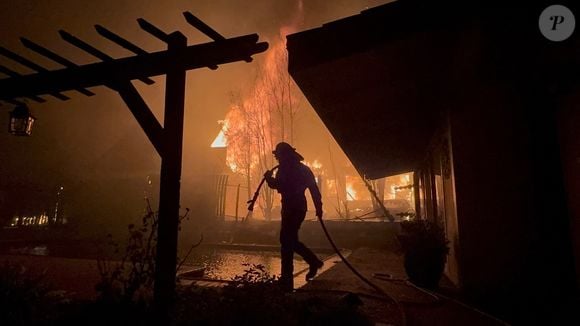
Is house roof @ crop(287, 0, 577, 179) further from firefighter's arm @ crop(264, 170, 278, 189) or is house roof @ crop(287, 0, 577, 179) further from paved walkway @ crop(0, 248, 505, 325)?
paved walkway @ crop(0, 248, 505, 325)

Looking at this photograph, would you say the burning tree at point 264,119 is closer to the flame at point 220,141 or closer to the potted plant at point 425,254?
the flame at point 220,141

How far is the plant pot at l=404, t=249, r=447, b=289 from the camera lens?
16.0ft

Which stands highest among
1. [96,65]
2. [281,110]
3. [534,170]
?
[281,110]

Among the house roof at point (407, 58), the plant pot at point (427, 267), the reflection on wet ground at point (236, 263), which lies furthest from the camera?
the reflection on wet ground at point (236, 263)

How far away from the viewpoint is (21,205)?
55.3 feet

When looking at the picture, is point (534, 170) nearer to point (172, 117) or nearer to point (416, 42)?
point (416, 42)

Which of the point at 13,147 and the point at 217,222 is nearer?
the point at 217,222

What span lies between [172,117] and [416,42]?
2.59 meters

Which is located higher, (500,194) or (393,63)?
(393,63)

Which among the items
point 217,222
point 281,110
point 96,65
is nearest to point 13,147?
point 217,222

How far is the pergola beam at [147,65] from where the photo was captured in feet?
10.1

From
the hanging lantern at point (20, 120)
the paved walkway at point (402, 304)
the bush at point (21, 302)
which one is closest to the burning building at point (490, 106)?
the paved walkway at point (402, 304)

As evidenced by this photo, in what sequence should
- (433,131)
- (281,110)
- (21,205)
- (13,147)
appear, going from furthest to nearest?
(281,110) → (13,147) → (21,205) → (433,131)

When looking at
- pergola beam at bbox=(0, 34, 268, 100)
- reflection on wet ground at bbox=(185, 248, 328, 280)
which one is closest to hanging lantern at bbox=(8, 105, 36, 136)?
pergola beam at bbox=(0, 34, 268, 100)
